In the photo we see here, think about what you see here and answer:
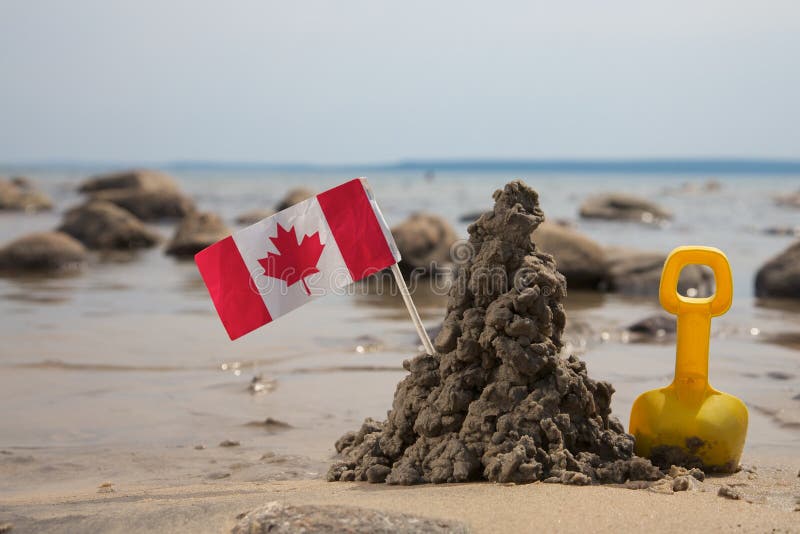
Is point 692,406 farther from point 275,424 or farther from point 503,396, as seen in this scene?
point 275,424

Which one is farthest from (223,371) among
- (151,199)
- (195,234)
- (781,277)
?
(151,199)

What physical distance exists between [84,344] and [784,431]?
20.1ft

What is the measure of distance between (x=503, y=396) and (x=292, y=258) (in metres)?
1.21

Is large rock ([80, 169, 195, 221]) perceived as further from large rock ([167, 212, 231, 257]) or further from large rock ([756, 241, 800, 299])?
large rock ([756, 241, 800, 299])

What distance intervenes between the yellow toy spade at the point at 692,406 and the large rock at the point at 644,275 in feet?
26.1

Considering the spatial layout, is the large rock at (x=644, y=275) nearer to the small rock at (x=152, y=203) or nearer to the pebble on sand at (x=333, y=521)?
the pebble on sand at (x=333, y=521)

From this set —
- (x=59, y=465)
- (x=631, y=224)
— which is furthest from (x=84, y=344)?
(x=631, y=224)

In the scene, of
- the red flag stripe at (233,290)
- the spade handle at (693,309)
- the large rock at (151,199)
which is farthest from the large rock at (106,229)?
the spade handle at (693,309)

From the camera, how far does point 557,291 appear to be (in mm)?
4324

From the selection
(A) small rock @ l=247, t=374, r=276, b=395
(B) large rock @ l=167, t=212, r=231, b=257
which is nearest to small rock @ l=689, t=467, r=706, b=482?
(A) small rock @ l=247, t=374, r=276, b=395

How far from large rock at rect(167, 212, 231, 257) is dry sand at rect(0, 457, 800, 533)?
13.8 meters

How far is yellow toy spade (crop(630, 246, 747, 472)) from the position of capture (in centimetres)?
439

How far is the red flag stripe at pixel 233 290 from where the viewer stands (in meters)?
4.49

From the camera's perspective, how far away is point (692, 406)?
452 centimetres
